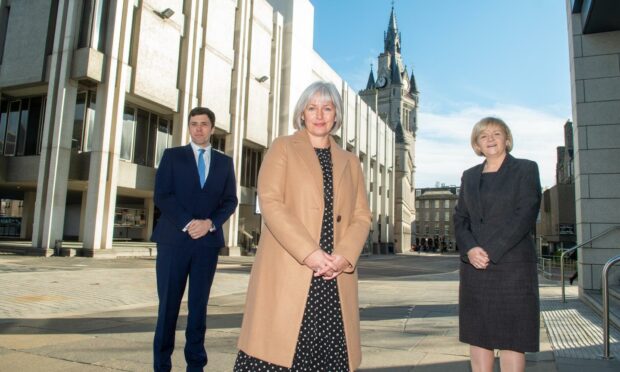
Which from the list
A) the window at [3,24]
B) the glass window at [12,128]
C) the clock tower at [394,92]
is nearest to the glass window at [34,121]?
the glass window at [12,128]

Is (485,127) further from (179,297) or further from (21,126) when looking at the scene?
(21,126)

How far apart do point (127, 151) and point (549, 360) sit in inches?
867

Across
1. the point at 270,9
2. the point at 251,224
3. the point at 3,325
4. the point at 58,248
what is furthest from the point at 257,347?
the point at 251,224

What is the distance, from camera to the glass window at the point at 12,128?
23.0 metres

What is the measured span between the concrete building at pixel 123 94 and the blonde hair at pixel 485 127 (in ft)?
58.6

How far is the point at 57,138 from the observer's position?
18.2m

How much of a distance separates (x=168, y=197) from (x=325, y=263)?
67.8 inches

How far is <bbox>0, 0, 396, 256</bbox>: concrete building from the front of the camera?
1850 centimetres

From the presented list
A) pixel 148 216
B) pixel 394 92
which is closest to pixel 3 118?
pixel 148 216

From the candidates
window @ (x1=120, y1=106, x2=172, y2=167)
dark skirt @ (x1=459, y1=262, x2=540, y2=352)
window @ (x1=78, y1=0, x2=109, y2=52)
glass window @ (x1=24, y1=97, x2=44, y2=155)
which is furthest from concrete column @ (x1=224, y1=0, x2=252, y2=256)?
dark skirt @ (x1=459, y1=262, x2=540, y2=352)

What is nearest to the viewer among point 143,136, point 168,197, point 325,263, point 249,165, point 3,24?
point 325,263

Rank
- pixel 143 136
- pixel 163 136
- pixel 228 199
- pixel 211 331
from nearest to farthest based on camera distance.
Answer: pixel 228 199 → pixel 211 331 → pixel 143 136 → pixel 163 136

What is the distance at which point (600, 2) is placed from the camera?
7895mm

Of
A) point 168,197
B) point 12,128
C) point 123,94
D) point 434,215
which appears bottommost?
point 168,197
